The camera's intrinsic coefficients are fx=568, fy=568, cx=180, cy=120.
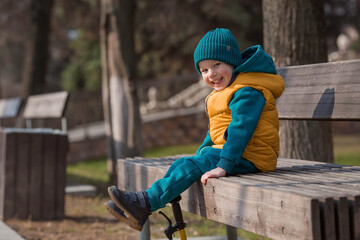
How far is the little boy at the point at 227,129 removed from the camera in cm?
303

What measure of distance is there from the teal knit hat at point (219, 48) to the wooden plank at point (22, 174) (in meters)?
3.22

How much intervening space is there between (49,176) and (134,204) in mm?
3221

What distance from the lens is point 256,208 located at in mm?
2566

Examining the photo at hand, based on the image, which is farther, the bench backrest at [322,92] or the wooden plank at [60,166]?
the wooden plank at [60,166]

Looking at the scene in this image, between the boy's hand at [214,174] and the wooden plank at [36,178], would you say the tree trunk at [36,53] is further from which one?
the boy's hand at [214,174]

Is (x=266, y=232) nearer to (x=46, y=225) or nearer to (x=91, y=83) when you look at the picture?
(x=46, y=225)

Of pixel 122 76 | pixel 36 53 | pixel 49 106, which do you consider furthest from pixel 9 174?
pixel 36 53

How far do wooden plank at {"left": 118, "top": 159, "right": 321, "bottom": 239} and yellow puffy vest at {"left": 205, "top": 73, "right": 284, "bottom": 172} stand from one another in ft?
1.13

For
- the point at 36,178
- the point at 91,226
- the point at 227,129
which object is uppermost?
the point at 227,129

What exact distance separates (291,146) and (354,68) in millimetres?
1911

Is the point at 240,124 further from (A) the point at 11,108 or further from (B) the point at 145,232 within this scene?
(A) the point at 11,108

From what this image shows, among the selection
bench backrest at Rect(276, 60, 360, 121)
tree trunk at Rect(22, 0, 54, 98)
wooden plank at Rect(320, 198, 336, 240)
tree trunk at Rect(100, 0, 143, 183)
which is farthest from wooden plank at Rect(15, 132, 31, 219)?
tree trunk at Rect(22, 0, 54, 98)

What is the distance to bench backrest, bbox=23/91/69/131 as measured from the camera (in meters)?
6.28

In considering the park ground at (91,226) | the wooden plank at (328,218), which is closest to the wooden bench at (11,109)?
the park ground at (91,226)
